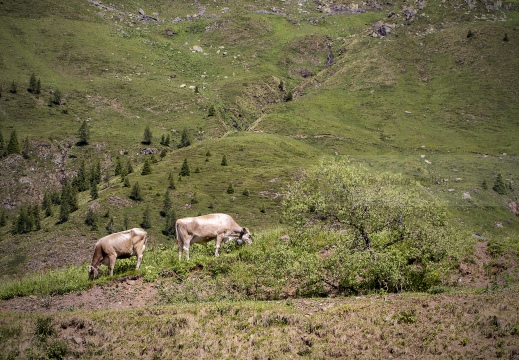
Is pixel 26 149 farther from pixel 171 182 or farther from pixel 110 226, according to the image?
pixel 110 226

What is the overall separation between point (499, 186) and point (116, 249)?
265 feet

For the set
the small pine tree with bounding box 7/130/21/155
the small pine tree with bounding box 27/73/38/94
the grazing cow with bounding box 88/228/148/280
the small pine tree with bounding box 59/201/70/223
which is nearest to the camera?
the grazing cow with bounding box 88/228/148/280

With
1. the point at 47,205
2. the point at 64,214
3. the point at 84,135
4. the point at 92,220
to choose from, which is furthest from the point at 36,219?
the point at 84,135

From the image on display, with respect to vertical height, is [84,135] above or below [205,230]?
below

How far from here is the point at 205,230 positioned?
26.2 meters

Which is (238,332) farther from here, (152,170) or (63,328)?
(152,170)

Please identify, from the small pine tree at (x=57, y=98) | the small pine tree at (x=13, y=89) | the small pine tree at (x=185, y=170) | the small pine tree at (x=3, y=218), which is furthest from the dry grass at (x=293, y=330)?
the small pine tree at (x=13, y=89)

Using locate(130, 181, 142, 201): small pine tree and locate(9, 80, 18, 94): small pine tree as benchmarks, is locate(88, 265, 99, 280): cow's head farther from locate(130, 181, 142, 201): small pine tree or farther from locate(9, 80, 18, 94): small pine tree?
locate(9, 80, 18, 94): small pine tree

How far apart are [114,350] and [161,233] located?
9628 centimetres

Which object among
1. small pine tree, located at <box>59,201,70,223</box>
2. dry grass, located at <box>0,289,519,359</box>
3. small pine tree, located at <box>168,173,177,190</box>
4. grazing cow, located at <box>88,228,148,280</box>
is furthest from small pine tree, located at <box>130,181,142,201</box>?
dry grass, located at <box>0,289,519,359</box>

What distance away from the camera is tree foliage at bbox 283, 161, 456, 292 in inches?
845

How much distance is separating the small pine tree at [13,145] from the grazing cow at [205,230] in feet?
505

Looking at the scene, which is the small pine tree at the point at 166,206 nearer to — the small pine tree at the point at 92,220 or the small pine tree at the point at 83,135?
the small pine tree at the point at 92,220

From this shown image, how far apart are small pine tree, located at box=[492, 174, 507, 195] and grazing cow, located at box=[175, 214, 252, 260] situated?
7348cm
